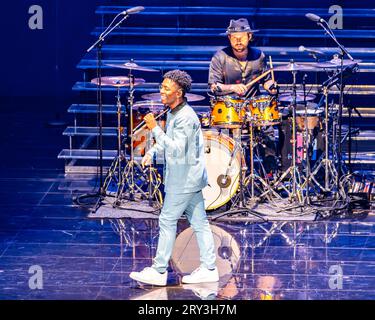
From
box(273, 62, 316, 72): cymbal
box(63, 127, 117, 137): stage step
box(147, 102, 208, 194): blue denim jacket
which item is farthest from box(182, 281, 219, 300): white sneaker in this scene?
box(63, 127, 117, 137): stage step

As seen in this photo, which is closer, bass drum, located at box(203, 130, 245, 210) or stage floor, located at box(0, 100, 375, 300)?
stage floor, located at box(0, 100, 375, 300)

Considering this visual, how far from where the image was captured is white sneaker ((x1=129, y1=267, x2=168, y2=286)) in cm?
879

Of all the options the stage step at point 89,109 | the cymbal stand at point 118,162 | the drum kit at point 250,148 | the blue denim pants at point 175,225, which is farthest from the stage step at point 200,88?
the blue denim pants at point 175,225

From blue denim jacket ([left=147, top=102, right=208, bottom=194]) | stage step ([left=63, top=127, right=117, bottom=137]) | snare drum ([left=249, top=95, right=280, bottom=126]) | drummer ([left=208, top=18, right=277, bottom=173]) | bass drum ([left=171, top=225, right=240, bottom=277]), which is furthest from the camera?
stage step ([left=63, top=127, right=117, bottom=137])

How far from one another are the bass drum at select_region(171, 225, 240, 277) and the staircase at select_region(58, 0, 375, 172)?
2.89 metres

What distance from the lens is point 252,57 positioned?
11555 millimetres

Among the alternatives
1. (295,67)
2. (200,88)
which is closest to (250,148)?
(295,67)

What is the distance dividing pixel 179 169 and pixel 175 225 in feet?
1.58

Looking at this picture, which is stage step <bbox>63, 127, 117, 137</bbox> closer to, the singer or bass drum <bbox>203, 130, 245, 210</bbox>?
bass drum <bbox>203, 130, 245, 210</bbox>

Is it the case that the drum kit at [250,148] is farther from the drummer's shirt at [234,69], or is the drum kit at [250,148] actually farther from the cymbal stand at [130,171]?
the drummer's shirt at [234,69]

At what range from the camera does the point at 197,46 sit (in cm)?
1462

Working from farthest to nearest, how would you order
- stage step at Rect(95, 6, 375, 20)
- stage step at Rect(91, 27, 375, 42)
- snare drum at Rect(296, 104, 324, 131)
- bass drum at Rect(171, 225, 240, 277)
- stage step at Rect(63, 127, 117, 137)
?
stage step at Rect(95, 6, 375, 20)
stage step at Rect(91, 27, 375, 42)
stage step at Rect(63, 127, 117, 137)
snare drum at Rect(296, 104, 324, 131)
bass drum at Rect(171, 225, 240, 277)

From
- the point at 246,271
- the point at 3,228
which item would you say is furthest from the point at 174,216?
the point at 3,228
